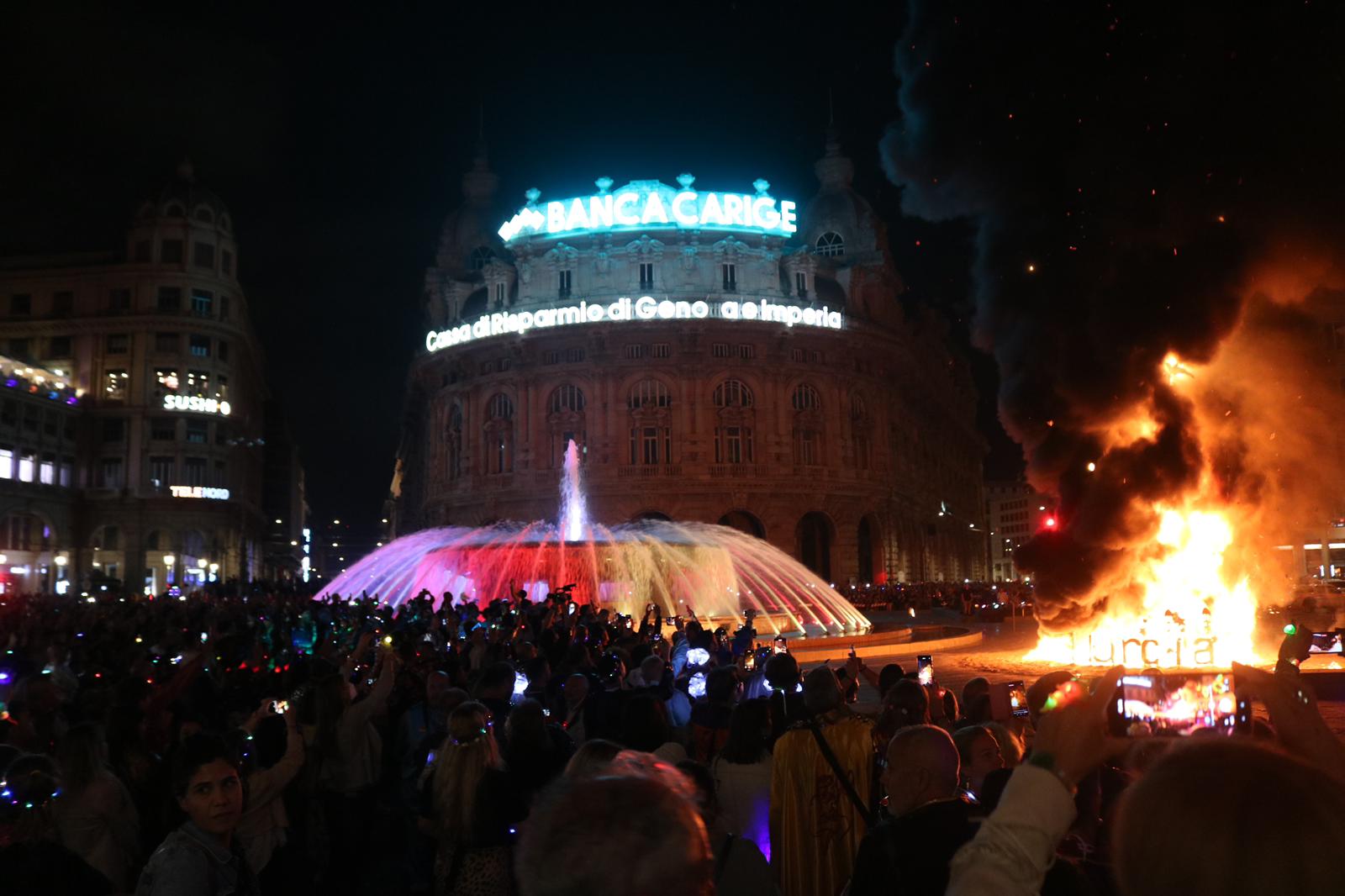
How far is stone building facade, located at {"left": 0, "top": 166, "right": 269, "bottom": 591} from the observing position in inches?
2761

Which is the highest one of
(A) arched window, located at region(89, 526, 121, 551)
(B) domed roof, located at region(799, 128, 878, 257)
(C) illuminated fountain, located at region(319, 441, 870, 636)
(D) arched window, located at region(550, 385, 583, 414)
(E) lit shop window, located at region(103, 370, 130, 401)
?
(B) domed roof, located at region(799, 128, 878, 257)

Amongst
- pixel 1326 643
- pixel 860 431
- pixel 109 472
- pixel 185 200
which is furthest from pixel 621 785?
pixel 185 200

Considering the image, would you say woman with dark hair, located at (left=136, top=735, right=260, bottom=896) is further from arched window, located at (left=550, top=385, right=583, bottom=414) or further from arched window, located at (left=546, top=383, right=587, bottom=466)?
arched window, located at (left=550, top=385, right=583, bottom=414)

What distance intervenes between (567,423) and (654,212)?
1410cm

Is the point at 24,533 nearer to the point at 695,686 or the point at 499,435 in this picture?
the point at 499,435

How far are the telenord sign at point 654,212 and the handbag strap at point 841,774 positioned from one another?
6013cm

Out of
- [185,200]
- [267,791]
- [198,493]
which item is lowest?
[267,791]

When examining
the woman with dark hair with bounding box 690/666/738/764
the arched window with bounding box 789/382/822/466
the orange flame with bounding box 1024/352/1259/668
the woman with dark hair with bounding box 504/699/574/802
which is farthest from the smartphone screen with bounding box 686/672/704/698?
the arched window with bounding box 789/382/822/466

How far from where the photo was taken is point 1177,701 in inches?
299

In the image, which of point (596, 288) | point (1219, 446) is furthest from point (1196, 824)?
point (596, 288)

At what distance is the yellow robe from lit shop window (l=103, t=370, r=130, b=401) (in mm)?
76117

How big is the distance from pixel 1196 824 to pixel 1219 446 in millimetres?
30002

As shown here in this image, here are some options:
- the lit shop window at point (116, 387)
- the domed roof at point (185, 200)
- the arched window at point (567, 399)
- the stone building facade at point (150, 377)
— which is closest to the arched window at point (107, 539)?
the stone building facade at point (150, 377)

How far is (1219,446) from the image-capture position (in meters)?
28.7
